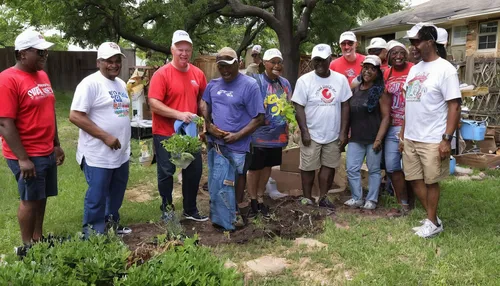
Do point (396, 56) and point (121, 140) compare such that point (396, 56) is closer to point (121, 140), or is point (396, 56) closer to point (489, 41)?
point (121, 140)

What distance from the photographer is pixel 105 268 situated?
2.21m

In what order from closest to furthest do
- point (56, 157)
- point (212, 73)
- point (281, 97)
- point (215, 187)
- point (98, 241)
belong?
1. point (98, 241)
2. point (56, 157)
3. point (215, 187)
4. point (281, 97)
5. point (212, 73)

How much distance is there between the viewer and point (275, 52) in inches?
193

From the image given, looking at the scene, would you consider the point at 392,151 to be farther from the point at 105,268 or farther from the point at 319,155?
the point at 105,268

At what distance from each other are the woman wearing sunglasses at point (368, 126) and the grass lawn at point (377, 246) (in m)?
0.51

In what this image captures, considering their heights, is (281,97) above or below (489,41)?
below

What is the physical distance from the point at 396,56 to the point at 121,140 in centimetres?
312

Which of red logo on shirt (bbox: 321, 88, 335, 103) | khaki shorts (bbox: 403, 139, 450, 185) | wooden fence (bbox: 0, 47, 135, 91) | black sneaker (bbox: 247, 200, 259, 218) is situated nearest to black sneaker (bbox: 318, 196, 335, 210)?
black sneaker (bbox: 247, 200, 259, 218)

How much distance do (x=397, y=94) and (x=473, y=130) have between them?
11.1 ft

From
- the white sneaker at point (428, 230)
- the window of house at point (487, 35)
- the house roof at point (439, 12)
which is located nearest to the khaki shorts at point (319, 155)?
the white sneaker at point (428, 230)

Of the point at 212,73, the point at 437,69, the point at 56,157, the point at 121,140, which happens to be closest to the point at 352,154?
the point at 437,69

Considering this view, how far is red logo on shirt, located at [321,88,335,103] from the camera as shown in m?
4.92

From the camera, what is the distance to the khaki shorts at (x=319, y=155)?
5.07m

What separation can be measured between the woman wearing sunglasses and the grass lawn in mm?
506
